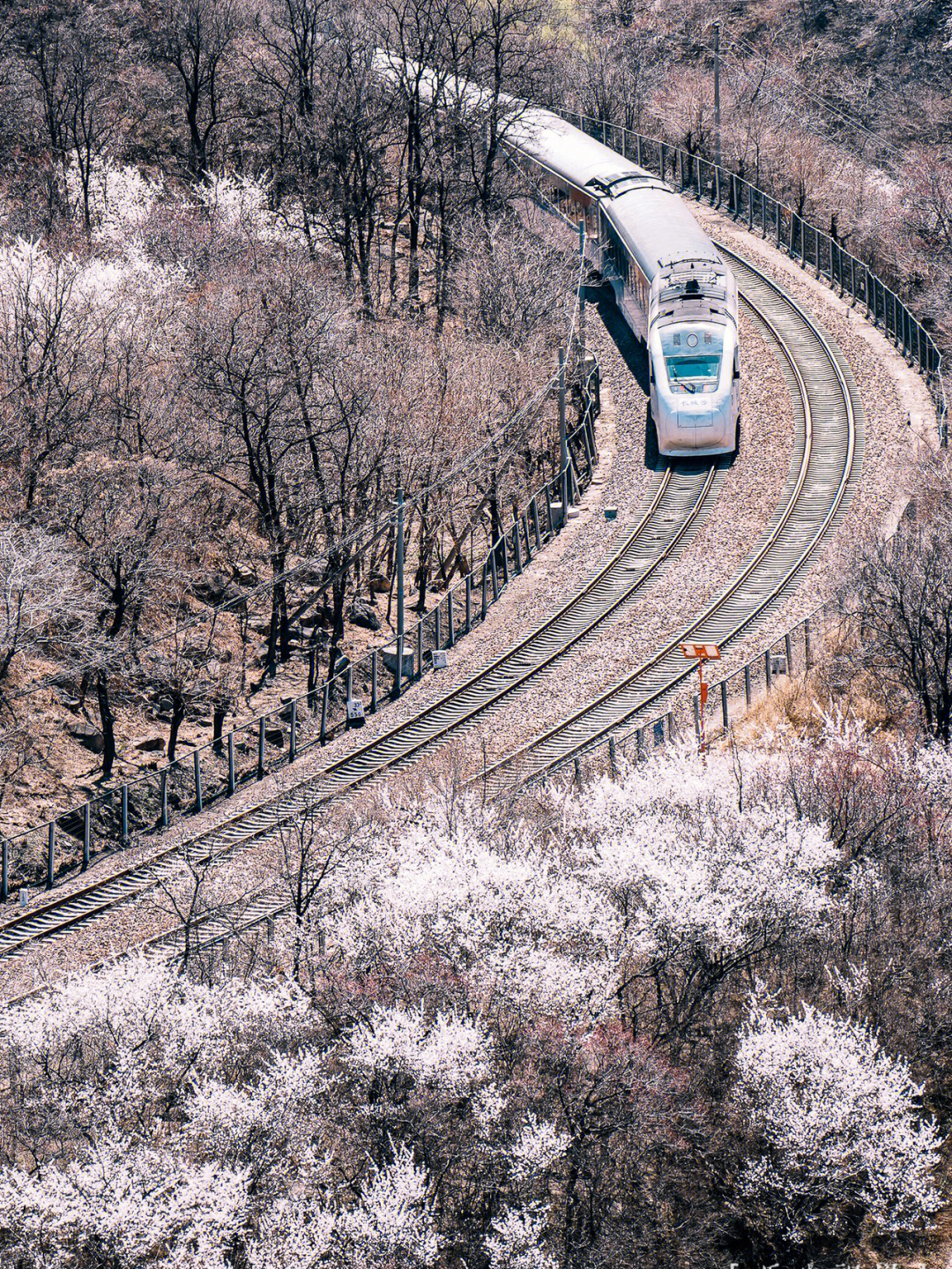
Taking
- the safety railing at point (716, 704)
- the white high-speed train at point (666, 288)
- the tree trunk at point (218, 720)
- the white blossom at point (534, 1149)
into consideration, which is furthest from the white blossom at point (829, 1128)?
the white high-speed train at point (666, 288)

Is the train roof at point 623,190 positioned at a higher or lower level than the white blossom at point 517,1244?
higher

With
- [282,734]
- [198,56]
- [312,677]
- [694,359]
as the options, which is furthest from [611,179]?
[282,734]

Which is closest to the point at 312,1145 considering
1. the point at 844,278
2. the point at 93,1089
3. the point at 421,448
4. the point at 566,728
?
the point at 93,1089

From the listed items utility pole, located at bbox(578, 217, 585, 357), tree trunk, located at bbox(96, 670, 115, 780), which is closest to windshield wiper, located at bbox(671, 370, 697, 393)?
utility pole, located at bbox(578, 217, 585, 357)

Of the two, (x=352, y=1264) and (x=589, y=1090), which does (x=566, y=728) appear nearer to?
(x=589, y=1090)

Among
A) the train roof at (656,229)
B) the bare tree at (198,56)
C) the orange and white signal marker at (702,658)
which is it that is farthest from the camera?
the bare tree at (198,56)

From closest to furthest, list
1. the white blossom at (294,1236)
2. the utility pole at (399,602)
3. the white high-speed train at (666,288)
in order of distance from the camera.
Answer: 1. the white blossom at (294,1236)
2. the utility pole at (399,602)
3. the white high-speed train at (666,288)

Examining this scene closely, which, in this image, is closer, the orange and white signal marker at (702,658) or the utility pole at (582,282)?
the orange and white signal marker at (702,658)

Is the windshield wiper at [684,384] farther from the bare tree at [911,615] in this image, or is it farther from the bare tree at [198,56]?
the bare tree at [198,56]
